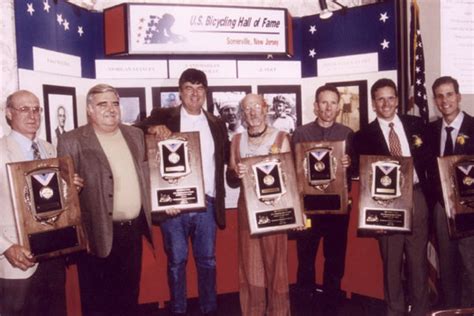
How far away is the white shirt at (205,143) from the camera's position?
4059mm

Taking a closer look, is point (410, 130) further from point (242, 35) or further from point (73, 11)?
point (73, 11)

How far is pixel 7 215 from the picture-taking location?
9.39 ft

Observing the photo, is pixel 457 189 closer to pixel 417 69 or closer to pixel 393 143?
pixel 393 143

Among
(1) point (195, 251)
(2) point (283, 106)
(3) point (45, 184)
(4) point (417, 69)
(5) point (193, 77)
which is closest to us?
(3) point (45, 184)

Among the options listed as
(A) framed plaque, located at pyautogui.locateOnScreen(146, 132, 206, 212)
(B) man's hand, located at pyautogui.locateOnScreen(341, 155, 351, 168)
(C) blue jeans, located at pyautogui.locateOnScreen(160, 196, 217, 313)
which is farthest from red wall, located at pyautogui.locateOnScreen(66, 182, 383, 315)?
(A) framed plaque, located at pyautogui.locateOnScreen(146, 132, 206, 212)

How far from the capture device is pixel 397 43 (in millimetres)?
4637

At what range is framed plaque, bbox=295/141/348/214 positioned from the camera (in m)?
3.87

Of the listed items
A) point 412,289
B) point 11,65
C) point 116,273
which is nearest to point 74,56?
point 11,65

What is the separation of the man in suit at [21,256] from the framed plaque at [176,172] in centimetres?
84

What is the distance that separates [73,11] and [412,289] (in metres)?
3.72

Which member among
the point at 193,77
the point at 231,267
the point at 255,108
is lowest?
the point at 231,267

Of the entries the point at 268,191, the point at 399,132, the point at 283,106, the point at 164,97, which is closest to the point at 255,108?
the point at 268,191

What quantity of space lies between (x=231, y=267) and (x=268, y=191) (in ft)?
5.23

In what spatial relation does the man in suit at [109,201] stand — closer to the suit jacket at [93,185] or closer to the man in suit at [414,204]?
the suit jacket at [93,185]
